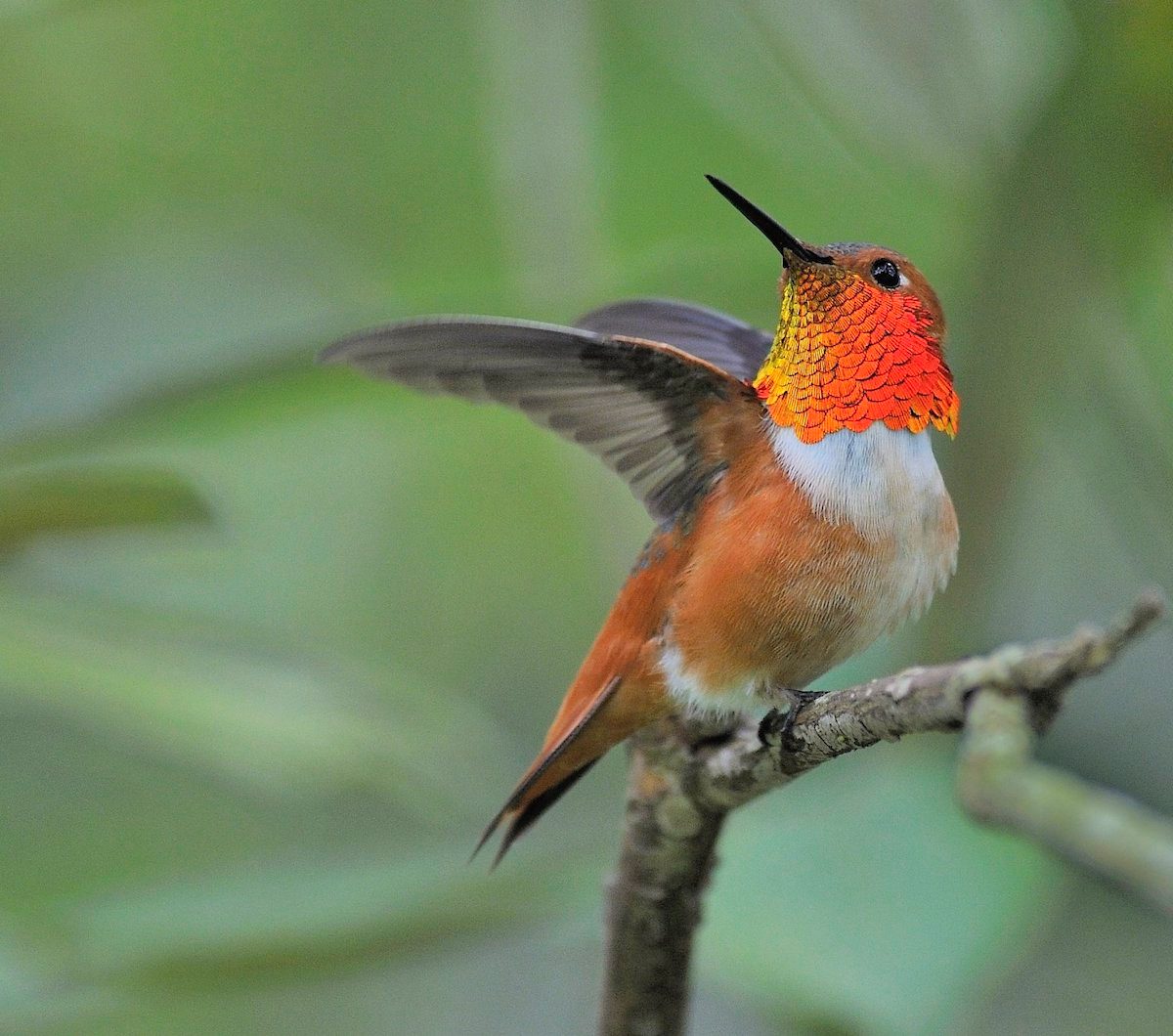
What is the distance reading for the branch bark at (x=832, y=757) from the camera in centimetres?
116

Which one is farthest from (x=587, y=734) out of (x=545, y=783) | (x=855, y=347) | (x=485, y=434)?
(x=485, y=434)

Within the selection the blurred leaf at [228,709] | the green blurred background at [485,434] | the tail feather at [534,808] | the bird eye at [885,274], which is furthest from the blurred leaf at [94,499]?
the bird eye at [885,274]

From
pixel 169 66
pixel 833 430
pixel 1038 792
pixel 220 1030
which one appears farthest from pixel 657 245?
pixel 220 1030

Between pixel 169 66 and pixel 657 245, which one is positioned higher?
pixel 169 66

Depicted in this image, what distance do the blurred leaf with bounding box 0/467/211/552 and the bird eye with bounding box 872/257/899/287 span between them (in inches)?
33.8

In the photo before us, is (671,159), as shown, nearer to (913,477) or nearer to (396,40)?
(396,40)

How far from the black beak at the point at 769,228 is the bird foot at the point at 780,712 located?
452 mm

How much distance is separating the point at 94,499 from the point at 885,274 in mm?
988

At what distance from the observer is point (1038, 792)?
1419mm

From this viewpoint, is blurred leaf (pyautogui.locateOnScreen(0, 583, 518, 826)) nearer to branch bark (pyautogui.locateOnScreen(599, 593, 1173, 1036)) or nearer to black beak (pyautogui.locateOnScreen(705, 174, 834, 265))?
branch bark (pyautogui.locateOnScreen(599, 593, 1173, 1036))

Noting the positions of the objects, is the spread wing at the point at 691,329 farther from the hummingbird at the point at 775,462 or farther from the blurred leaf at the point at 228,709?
the blurred leaf at the point at 228,709

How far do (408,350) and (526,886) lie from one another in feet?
3.33

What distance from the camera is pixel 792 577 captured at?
5.46 ft

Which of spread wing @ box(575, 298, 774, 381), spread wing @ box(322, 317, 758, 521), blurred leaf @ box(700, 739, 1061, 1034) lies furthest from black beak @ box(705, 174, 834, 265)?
blurred leaf @ box(700, 739, 1061, 1034)
